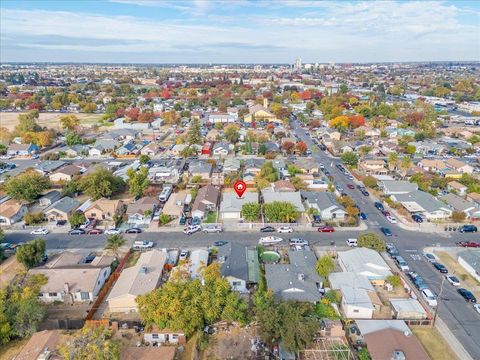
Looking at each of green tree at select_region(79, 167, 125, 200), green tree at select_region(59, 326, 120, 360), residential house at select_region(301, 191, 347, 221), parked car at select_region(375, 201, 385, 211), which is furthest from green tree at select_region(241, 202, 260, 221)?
green tree at select_region(59, 326, 120, 360)

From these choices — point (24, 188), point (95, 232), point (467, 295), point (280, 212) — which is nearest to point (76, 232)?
point (95, 232)

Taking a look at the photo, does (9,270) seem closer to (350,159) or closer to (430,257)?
(430,257)

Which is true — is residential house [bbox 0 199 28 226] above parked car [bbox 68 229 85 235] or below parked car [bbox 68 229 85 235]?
above

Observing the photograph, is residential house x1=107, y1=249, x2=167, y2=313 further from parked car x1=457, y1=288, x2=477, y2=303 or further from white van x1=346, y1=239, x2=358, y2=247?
parked car x1=457, y1=288, x2=477, y2=303

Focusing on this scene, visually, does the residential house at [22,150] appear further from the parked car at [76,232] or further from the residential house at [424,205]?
the residential house at [424,205]

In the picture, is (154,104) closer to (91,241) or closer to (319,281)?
(91,241)

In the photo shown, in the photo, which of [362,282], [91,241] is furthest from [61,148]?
[362,282]
